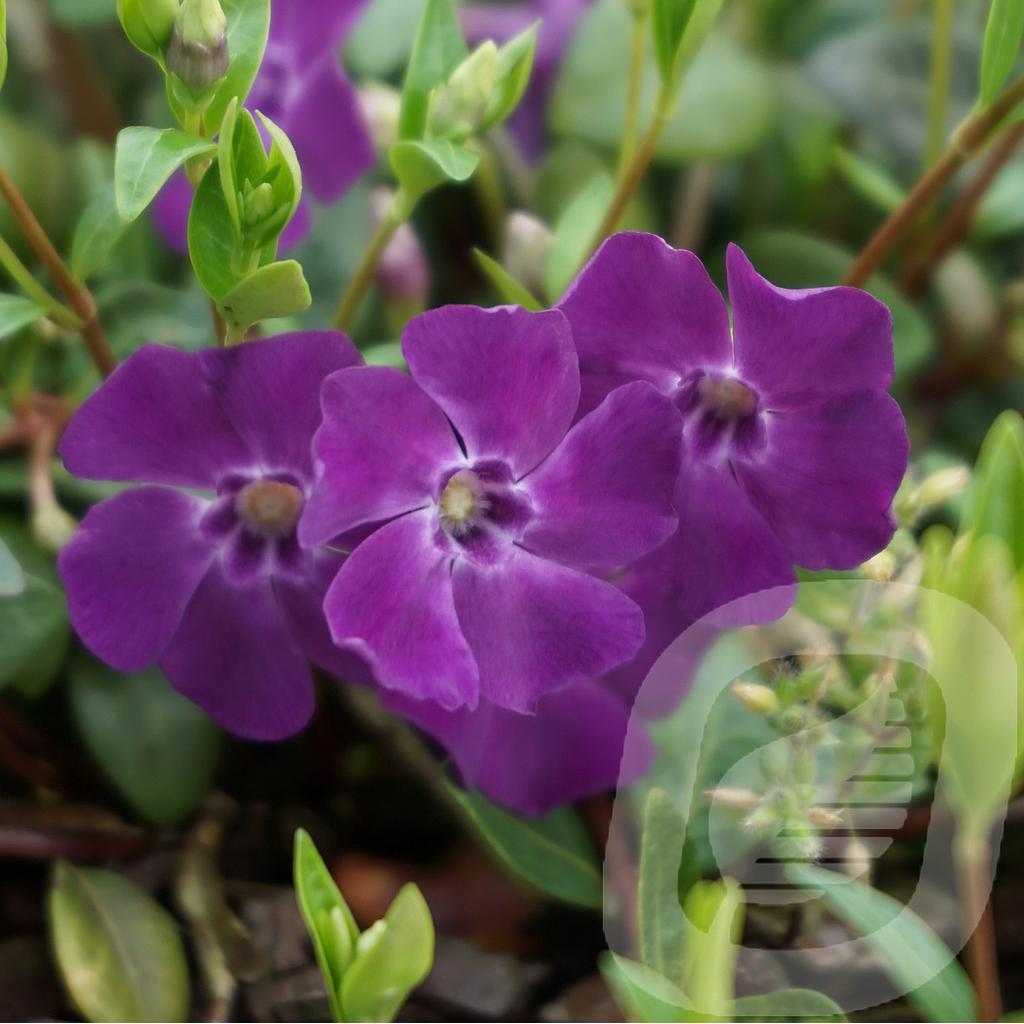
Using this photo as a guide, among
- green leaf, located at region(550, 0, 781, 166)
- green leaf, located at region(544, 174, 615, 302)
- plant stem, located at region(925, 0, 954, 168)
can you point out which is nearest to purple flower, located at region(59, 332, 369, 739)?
green leaf, located at region(544, 174, 615, 302)

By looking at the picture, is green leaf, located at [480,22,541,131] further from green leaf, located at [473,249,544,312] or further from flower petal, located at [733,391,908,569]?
flower petal, located at [733,391,908,569]

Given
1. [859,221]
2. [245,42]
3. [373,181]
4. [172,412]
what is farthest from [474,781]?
[859,221]

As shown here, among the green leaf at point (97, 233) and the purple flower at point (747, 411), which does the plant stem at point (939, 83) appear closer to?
the purple flower at point (747, 411)

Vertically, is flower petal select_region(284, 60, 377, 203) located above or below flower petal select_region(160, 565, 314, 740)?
above

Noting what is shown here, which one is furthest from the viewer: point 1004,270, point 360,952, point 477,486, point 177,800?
point 1004,270

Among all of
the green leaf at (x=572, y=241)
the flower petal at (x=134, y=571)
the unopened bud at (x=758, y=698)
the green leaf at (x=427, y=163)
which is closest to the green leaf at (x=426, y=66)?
the green leaf at (x=427, y=163)

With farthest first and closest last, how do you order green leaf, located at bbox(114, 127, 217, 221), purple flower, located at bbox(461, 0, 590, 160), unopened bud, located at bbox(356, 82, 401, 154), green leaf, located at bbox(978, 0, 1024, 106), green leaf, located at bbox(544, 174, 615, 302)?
purple flower, located at bbox(461, 0, 590, 160) → unopened bud, located at bbox(356, 82, 401, 154) → green leaf, located at bbox(544, 174, 615, 302) → green leaf, located at bbox(978, 0, 1024, 106) → green leaf, located at bbox(114, 127, 217, 221)

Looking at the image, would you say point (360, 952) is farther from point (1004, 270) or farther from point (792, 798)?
point (1004, 270)

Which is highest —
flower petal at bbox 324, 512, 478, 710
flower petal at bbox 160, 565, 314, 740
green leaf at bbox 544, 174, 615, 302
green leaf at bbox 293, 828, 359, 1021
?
green leaf at bbox 544, 174, 615, 302
